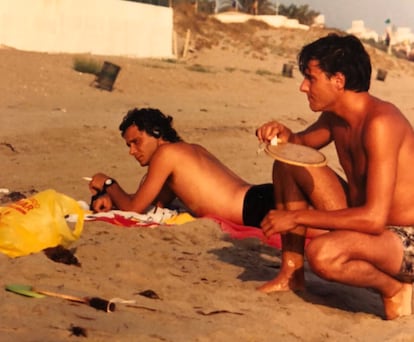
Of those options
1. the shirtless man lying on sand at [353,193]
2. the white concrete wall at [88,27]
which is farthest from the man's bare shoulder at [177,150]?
the white concrete wall at [88,27]

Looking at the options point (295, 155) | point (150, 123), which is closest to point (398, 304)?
point (295, 155)

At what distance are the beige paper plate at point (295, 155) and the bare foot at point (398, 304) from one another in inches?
27.9

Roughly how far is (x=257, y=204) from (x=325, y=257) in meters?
1.90

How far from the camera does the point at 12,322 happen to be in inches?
123

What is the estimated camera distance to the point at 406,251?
3.80 m

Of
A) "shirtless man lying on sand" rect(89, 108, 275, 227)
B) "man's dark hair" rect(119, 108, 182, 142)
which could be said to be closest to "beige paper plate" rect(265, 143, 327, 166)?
"shirtless man lying on sand" rect(89, 108, 275, 227)

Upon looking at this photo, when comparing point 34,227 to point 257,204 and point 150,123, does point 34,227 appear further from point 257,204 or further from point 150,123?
point 257,204

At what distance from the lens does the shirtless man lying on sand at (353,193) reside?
3.63 m

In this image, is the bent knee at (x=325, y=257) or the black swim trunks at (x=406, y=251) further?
the black swim trunks at (x=406, y=251)

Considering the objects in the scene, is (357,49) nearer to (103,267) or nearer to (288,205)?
(288,205)

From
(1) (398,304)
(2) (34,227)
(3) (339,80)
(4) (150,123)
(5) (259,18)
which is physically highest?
(3) (339,80)

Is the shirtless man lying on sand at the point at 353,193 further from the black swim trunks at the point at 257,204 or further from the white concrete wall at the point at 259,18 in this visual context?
the white concrete wall at the point at 259,18

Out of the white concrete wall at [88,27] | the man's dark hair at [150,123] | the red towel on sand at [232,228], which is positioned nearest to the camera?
the red towel on sand at [232,228]

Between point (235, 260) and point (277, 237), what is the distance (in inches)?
26.4
